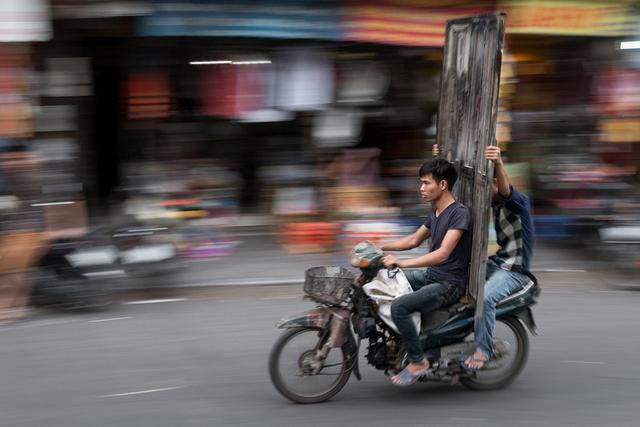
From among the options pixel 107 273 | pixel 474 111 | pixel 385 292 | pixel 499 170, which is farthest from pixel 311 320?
pixel 107 273

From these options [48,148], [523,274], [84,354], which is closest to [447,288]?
[523,274]

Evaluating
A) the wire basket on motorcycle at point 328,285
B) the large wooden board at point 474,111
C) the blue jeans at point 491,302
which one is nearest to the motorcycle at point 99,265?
the wire basket on motorcycle at point 328,285

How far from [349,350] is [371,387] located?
0.50 m

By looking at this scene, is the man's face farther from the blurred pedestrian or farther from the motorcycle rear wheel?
the blurred pedestrian

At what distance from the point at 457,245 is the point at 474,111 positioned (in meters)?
0.91

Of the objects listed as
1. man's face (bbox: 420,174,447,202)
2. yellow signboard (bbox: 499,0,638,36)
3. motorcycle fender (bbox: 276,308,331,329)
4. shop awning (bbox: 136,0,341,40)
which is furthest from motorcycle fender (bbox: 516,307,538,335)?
yellow signboard (bbox: 499,0,638,36)

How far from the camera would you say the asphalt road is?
5.02m

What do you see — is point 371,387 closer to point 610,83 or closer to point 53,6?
point 53,6

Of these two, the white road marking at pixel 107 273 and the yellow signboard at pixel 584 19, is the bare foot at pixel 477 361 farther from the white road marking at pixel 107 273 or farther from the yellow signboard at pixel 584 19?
the yellow signboard at pixel 584 19

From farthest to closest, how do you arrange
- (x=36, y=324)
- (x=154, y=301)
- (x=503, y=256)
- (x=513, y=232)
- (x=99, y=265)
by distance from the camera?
1. (x=154, y=301)
2. (x=99, y=265)
3. (x=36, y=324)
4. (x=503, y=256)
5. (x=513, y=232)

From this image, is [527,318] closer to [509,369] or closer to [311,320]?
[509,369]

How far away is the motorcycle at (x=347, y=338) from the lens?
16.7ft

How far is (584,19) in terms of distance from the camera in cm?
1034

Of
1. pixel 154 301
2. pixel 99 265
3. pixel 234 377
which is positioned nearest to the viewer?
pixel 234 377
